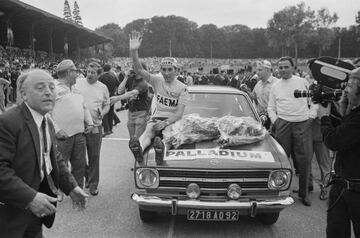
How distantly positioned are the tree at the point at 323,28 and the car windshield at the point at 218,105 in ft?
329

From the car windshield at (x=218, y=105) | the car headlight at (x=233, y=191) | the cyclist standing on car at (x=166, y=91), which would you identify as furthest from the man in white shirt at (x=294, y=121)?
the car headlight at (x=233, y=191)

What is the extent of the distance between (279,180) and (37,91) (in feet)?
8.87

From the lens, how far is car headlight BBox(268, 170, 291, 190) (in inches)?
156

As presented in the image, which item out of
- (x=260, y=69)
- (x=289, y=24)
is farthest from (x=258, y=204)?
(x=289, y=24)

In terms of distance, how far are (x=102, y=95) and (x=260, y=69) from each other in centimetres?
322

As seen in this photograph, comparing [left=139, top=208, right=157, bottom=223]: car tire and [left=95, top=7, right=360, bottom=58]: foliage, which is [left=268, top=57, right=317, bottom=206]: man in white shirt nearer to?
[left=139, top=208, right=157, bottom=223]: car tire

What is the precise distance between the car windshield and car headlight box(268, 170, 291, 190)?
1.49 m

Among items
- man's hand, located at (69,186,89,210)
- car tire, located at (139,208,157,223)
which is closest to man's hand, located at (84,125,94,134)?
car tire, located at (139,208,157,223)

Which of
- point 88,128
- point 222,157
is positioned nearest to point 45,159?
point 222,157

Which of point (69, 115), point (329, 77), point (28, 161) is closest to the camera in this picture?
point (28, 161)

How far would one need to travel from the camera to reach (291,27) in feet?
315

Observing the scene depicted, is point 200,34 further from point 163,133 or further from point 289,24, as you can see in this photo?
point 163,133

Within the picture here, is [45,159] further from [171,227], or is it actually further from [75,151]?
[75,151]

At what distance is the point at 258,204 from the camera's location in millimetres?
3895
